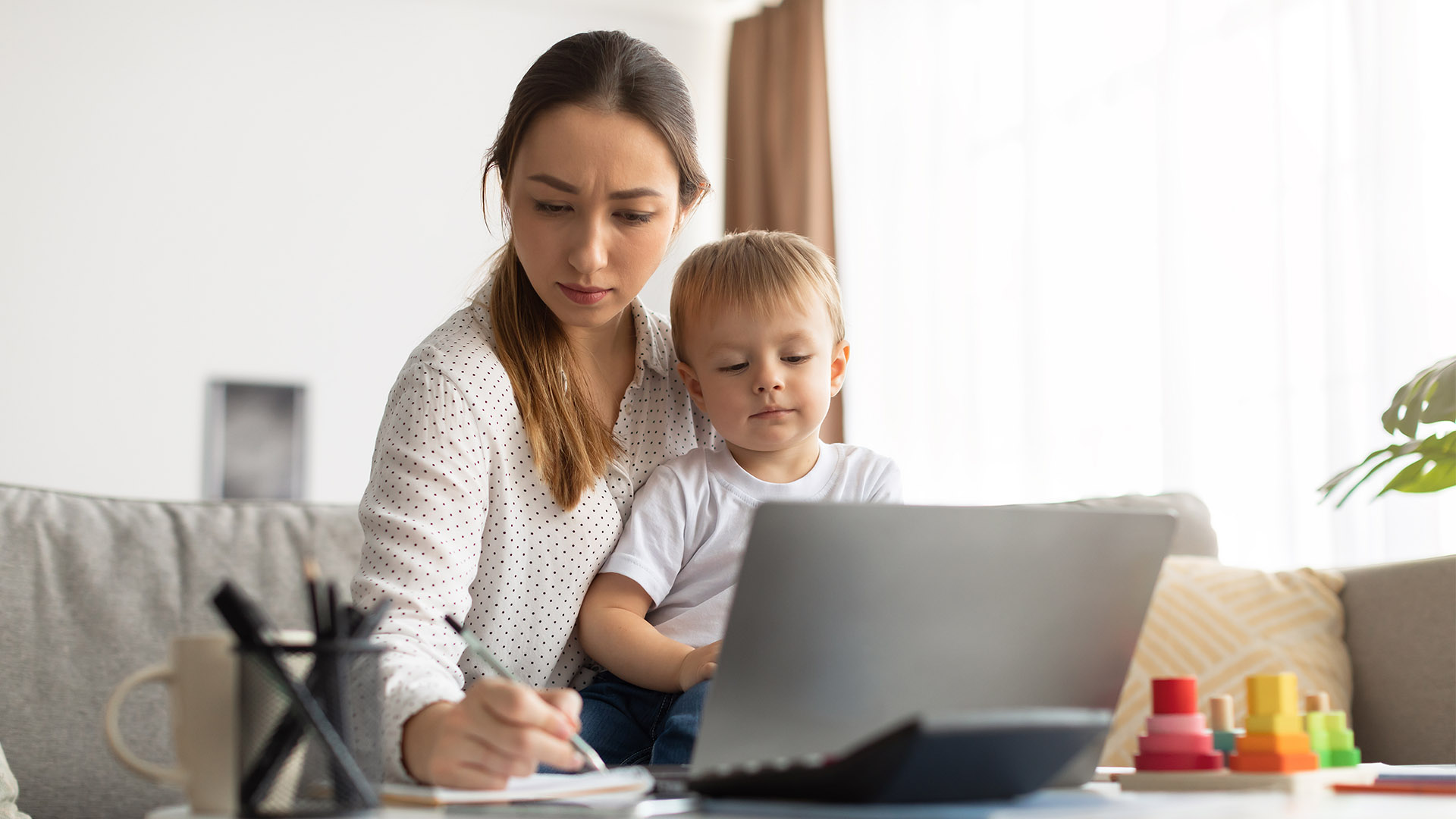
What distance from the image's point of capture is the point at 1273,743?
0.74 metres

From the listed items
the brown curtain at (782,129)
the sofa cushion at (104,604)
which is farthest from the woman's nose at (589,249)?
the brown curtain at (782,129)

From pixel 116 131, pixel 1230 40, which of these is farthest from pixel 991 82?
pixel 116 131

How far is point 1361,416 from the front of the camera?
7.89 ft

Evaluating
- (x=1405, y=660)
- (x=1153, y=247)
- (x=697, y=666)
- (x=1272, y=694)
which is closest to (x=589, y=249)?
(x=697, y=666)

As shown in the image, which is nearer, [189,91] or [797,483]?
[797,483]

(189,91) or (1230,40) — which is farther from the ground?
(189,91)

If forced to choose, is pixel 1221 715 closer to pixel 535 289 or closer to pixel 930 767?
pixel 930 767

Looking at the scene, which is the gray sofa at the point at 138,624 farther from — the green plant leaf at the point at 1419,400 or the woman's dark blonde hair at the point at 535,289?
the woman's dark blonde hair at the point at 535,289

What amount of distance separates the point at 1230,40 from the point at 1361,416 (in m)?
0.90

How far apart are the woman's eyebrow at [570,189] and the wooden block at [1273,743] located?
2.56 ft

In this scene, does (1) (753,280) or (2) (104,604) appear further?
(2) (104,604)

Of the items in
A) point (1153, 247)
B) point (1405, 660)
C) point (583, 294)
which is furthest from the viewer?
point (1153, 247)

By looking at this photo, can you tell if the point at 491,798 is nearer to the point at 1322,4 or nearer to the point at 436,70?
the point at 1322,4

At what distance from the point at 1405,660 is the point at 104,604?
5.93 ft
